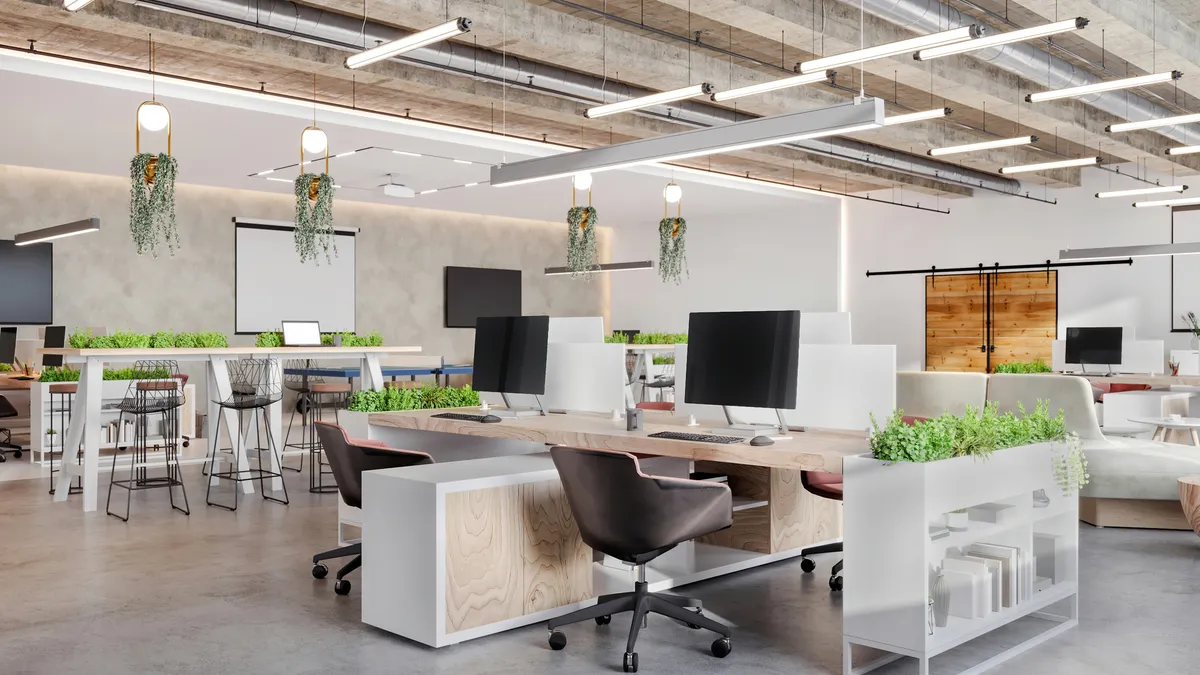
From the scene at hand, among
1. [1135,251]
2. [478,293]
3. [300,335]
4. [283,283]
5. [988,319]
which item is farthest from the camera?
[478,293]

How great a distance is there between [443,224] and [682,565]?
12.2 m

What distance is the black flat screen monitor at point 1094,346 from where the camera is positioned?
1157 centimetres

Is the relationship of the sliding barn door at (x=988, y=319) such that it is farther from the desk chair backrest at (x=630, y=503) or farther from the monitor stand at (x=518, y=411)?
the desk chair backrest at (x=630, y=503)

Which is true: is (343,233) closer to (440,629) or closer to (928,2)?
(928,2)

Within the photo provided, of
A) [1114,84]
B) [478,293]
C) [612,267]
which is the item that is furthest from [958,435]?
[478,293]

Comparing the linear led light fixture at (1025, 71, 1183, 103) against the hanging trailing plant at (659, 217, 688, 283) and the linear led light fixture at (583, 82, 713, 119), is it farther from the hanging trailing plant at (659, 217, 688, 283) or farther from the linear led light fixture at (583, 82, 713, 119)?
the hanging trailing plant at (659, 217, 688, 283)

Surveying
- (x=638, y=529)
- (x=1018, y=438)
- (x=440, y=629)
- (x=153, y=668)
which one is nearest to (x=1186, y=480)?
(x=1018, y=438)

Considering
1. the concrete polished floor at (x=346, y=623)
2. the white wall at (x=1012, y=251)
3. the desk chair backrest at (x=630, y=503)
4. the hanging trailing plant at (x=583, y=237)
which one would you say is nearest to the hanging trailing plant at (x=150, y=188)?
the concrete polished floor at (x=346, y=623)

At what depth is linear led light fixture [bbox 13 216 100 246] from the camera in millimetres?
10141

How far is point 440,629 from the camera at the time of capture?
3953mm

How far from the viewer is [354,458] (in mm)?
4727

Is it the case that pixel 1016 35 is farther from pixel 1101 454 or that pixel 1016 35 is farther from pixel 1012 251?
pixel 1012 251

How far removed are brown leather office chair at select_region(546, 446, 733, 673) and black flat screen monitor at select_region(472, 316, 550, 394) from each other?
1583 millimetres

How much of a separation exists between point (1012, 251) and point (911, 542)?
42.7 feet
